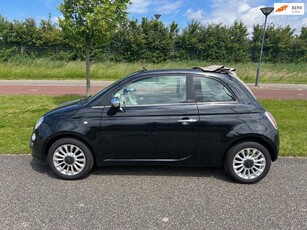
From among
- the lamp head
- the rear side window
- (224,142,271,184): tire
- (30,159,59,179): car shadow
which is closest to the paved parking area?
the lamp head

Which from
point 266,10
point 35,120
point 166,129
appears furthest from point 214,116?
point 266,10

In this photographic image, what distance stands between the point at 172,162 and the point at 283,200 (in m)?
1.47

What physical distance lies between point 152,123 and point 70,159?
1.26 m

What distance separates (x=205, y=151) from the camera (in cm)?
396

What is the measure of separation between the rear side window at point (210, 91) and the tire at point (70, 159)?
Result: 1.75m

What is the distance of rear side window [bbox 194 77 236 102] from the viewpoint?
157 inches

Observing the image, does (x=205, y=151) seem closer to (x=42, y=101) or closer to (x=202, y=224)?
(x=202, y=224)

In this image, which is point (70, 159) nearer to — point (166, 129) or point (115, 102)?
point (115, 102)

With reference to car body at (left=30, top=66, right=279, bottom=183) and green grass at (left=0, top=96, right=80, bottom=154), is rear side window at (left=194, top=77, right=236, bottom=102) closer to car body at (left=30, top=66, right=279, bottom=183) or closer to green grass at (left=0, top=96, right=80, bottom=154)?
car body at (left=30, top=66, right=279, bottom=183)

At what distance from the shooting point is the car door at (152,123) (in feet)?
12.8

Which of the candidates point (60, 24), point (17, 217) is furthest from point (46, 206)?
point (60, 24)

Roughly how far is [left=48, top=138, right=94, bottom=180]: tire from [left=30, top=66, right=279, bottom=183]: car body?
13 mm

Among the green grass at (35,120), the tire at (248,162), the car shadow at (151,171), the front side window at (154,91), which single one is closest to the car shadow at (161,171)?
the car shadow at (151,171)

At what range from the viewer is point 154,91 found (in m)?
4.05
